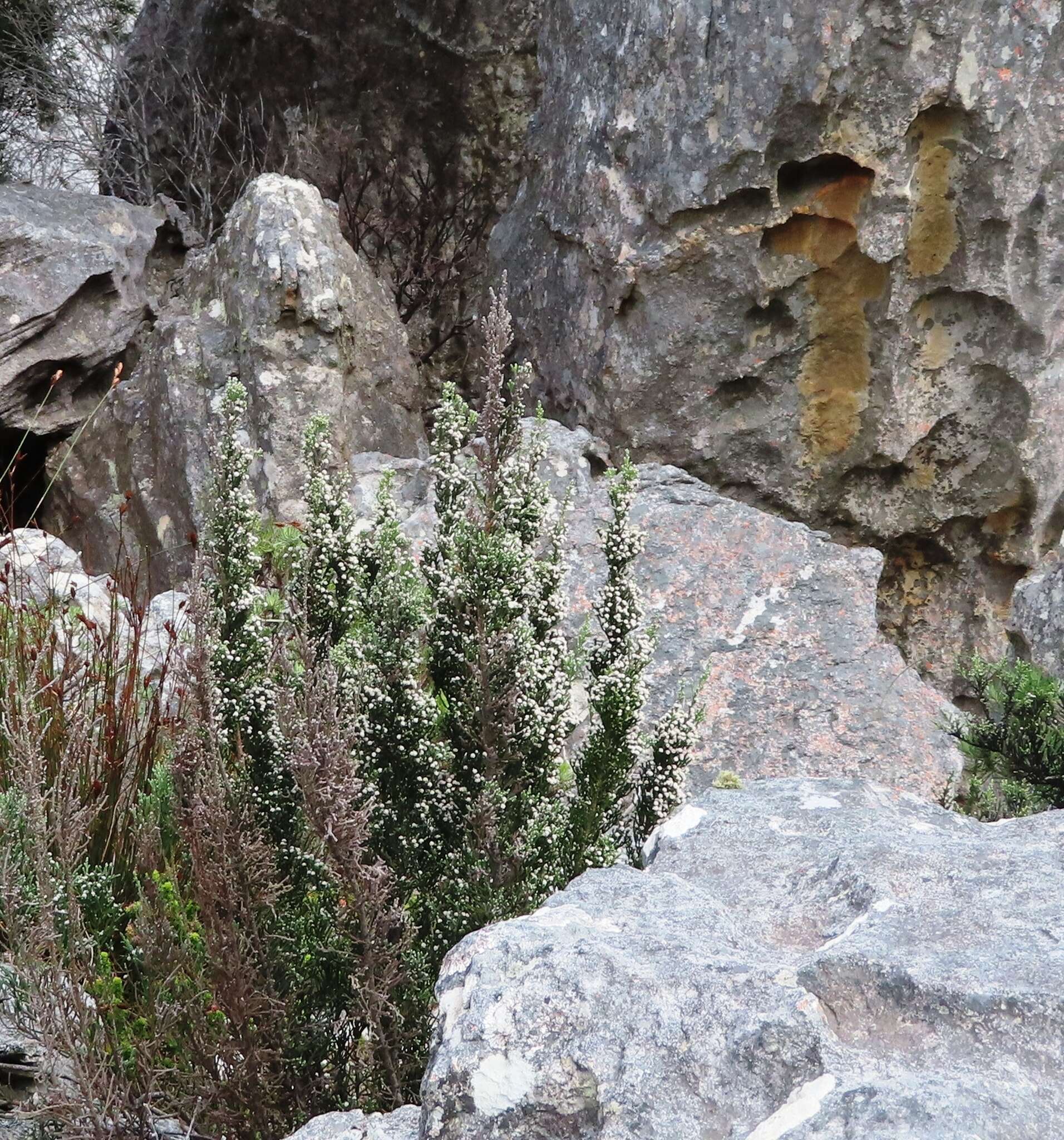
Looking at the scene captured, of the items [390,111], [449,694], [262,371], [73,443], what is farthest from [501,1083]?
[390,111]

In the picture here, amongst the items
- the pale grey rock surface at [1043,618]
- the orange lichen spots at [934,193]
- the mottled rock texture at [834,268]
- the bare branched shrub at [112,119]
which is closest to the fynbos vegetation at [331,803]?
the pale grey rock surface at [1043,618]

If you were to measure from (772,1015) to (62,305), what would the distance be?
589cm

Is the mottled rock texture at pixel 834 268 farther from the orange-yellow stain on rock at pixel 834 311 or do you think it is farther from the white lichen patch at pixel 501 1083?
the white lichen patch at pixel 501 1083

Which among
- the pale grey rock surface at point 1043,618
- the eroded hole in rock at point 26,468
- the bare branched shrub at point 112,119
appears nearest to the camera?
the pale grey rock surface at point 1043,618

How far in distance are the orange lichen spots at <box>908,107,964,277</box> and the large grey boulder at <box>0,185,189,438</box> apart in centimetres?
369

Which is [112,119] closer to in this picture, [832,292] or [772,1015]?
[832,292]

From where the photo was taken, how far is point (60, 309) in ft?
21.6

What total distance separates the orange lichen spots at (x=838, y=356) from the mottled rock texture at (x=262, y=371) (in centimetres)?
170

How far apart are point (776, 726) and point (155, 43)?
21.6 feet

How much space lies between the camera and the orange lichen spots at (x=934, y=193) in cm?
516

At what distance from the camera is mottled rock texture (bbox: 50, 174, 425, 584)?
5.57 m

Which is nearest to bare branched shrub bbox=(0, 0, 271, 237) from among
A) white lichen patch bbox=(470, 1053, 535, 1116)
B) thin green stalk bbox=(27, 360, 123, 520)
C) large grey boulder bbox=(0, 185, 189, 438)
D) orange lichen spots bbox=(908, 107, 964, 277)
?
large grey boulder bbox=(0, 185, 189, 438)

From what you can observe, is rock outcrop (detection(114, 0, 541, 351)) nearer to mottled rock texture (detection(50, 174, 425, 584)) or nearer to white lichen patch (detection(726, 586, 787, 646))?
mottled rock texture (detection(50, 174, 425, 584))

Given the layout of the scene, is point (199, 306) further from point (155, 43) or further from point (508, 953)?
point (508, 953)
